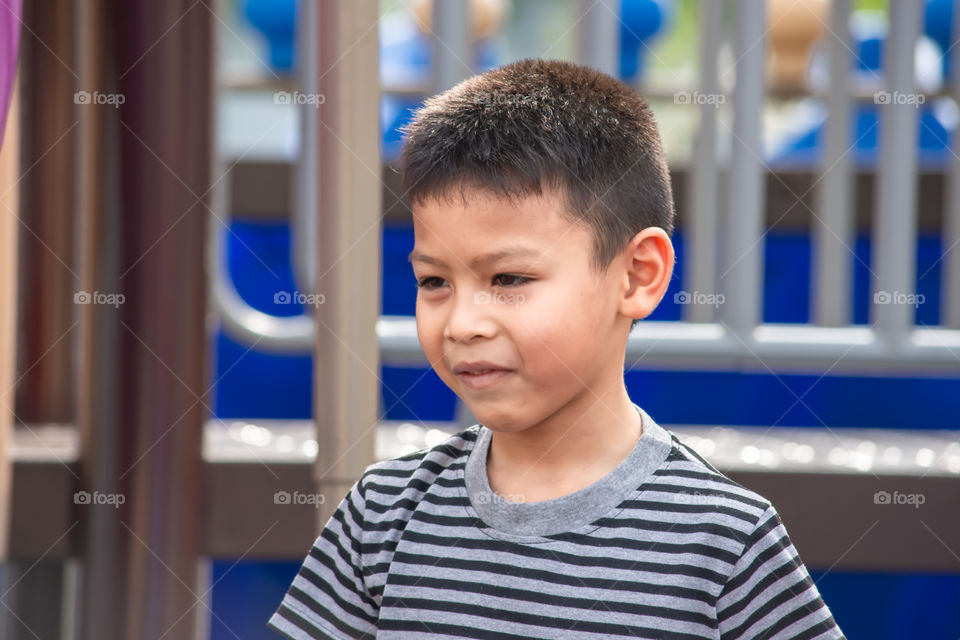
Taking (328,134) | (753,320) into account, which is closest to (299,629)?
(328,134)

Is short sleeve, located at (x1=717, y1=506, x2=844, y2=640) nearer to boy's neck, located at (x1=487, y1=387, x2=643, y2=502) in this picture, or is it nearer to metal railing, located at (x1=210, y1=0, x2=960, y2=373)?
boy's neck, located at (x1=487, y1=387, x2=643, y2=502)

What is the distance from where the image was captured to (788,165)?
2.10m

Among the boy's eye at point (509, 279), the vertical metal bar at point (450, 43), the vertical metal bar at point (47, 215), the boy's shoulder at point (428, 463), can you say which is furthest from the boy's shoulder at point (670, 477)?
the vertical metal bar at point (47, 215)

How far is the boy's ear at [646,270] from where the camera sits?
3.24 feet

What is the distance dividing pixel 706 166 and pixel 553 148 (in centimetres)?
73

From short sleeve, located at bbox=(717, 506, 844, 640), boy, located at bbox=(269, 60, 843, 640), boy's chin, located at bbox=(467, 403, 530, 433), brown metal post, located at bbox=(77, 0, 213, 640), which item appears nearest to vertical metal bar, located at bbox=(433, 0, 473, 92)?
brown metal post, located at bbox=(77, 0, 213, 640)

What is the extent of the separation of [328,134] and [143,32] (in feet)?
0.87

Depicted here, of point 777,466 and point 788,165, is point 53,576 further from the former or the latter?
point 788,165

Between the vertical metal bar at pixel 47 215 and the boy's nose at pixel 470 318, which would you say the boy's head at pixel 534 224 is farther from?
the vertical metal bar at pixel 47 215

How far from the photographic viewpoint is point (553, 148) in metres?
0.95

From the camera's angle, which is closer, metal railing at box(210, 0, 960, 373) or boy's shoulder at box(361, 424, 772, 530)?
boy's shoulder at box(361, 424, 772, 530)

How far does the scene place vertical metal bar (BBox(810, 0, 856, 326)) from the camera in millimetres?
1598

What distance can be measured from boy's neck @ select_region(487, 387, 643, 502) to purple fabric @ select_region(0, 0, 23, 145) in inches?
26.4

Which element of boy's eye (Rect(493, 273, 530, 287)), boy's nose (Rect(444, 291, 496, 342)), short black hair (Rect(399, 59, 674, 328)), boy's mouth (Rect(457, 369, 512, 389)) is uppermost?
short black hair (Rect(399, 59, 674, 328))
